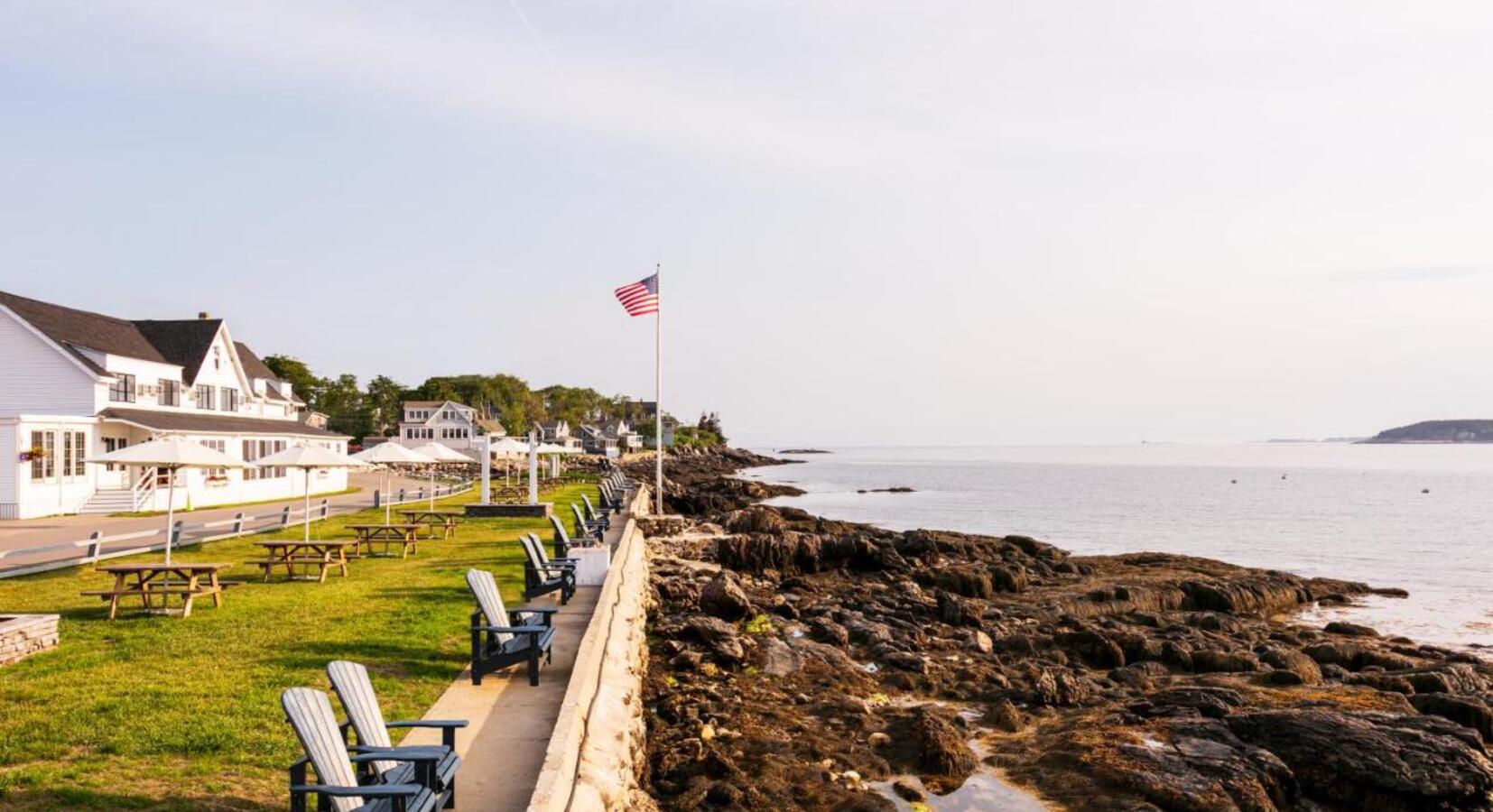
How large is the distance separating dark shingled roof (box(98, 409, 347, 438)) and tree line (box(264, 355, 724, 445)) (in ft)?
139

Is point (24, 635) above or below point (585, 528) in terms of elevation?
below

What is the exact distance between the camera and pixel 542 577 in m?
15.0

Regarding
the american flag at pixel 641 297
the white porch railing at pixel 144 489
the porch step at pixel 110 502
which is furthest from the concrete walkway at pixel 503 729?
the white porch railing at pixel 144 489

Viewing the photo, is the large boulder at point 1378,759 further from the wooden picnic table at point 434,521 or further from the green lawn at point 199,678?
the wooden picnic table at point 434,521

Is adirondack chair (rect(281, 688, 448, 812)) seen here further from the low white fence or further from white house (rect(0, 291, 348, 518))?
white house (rect(0, 291, 348, 518))

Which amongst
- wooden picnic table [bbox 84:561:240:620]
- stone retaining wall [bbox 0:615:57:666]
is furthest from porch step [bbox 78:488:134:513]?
stone retaining wall [bbox 0:615:57:666]

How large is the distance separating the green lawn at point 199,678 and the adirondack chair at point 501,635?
0.47m

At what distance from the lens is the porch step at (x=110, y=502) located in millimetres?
31109

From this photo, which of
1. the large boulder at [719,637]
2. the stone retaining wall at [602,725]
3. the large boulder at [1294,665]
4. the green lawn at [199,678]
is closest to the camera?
the stone retaining wall at [602,725]

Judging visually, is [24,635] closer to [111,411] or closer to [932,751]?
[932,751]

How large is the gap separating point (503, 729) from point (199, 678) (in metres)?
3.56

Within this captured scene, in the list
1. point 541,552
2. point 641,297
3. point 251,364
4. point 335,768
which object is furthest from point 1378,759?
point 251,364

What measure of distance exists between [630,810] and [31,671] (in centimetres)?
622

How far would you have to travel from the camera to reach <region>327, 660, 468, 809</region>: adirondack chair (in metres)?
6.04
